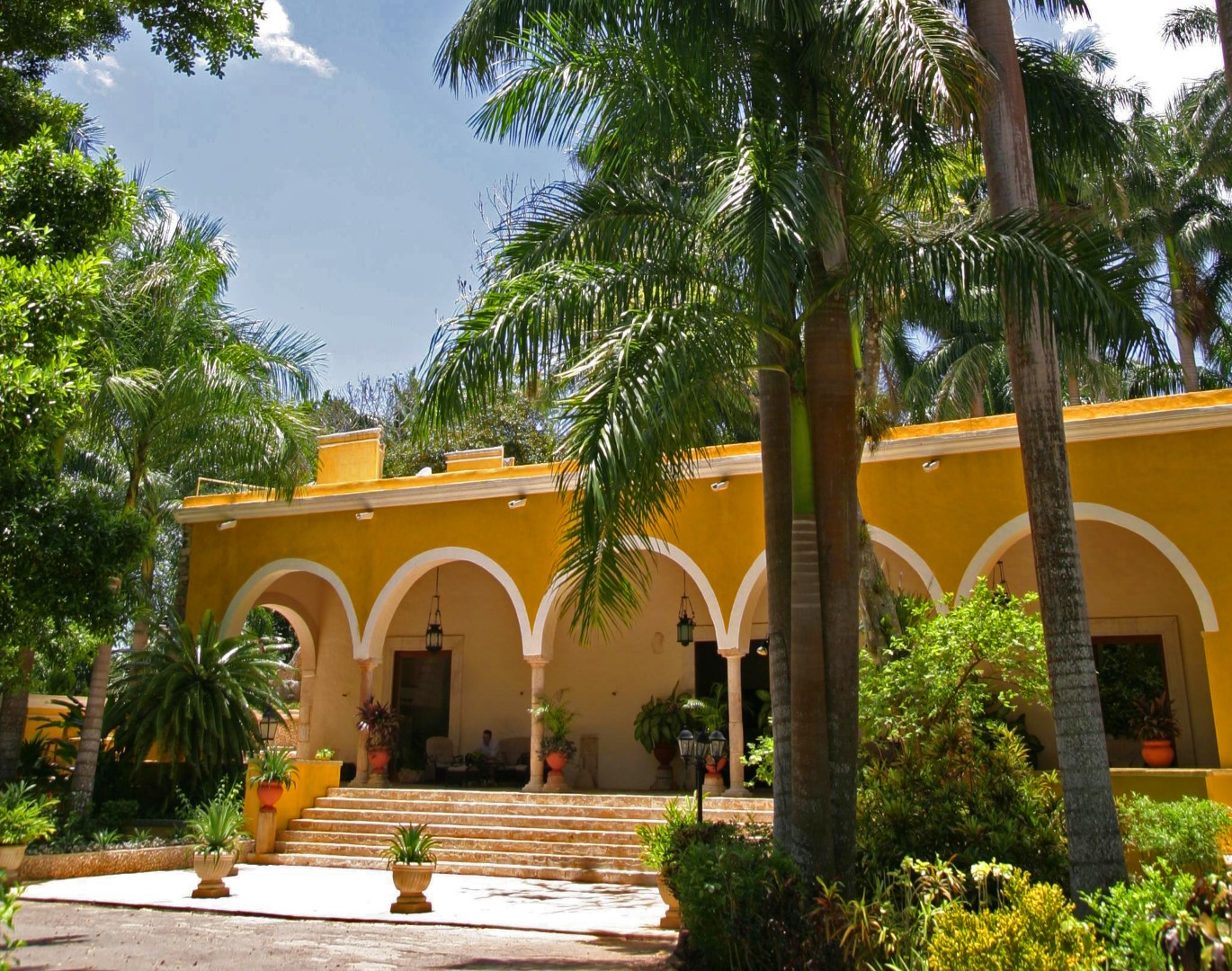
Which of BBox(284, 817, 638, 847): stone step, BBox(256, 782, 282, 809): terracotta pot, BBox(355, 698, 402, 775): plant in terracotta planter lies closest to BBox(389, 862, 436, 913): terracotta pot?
BBox(284, 817, 638, 847): stone step

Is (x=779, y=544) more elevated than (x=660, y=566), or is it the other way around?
(x=660, y=566)

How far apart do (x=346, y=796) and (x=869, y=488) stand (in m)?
7.81

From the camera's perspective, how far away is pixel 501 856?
12.0 meters

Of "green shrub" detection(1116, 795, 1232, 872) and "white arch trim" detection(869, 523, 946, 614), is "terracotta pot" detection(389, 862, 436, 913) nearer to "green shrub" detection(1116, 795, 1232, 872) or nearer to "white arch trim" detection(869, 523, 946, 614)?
"green shrub" detection(1116, 795, 1232, 872)

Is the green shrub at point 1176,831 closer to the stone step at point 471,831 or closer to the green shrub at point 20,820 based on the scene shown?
the stone step at point 471,831

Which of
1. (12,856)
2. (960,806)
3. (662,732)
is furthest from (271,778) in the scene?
(960,806)

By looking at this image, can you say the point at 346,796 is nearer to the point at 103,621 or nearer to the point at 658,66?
the point at 103,621

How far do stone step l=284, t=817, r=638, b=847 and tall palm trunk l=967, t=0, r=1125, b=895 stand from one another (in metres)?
6.21

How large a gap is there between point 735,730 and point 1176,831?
18.6ft

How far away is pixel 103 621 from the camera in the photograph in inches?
235

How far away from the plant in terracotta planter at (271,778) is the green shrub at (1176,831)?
9.17 m

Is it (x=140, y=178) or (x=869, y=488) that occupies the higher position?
(x=140, y=178)

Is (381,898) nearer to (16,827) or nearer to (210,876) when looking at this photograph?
(210,876)

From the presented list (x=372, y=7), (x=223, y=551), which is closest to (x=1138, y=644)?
(x=372, y=7)
